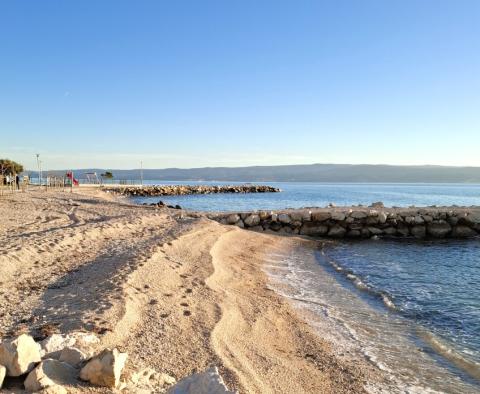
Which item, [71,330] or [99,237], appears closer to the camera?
[71,330]

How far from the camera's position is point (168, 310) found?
6.62 metres

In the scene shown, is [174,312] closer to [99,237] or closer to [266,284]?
[266,284]

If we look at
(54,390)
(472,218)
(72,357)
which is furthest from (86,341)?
(472,218)

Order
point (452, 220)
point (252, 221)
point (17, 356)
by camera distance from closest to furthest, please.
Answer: point (17, 356) < point (252, 221) < point (452, 220)

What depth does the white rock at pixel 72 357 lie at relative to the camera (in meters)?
3.79

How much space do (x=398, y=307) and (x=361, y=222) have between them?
13639mm

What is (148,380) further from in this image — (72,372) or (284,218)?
(284,218)

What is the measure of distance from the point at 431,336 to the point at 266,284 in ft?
13.2

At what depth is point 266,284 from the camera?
10438mm

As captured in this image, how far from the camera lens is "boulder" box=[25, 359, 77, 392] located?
3312 millimetres

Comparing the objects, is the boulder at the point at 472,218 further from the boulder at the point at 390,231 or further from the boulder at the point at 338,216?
the boulder at the point at 338,216

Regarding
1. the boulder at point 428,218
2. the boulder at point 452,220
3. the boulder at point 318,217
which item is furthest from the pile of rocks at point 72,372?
the boulder at point 452,220

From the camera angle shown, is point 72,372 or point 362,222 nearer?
point 72,372

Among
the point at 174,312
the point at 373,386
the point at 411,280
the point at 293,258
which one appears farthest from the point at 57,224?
the point at 373,386
